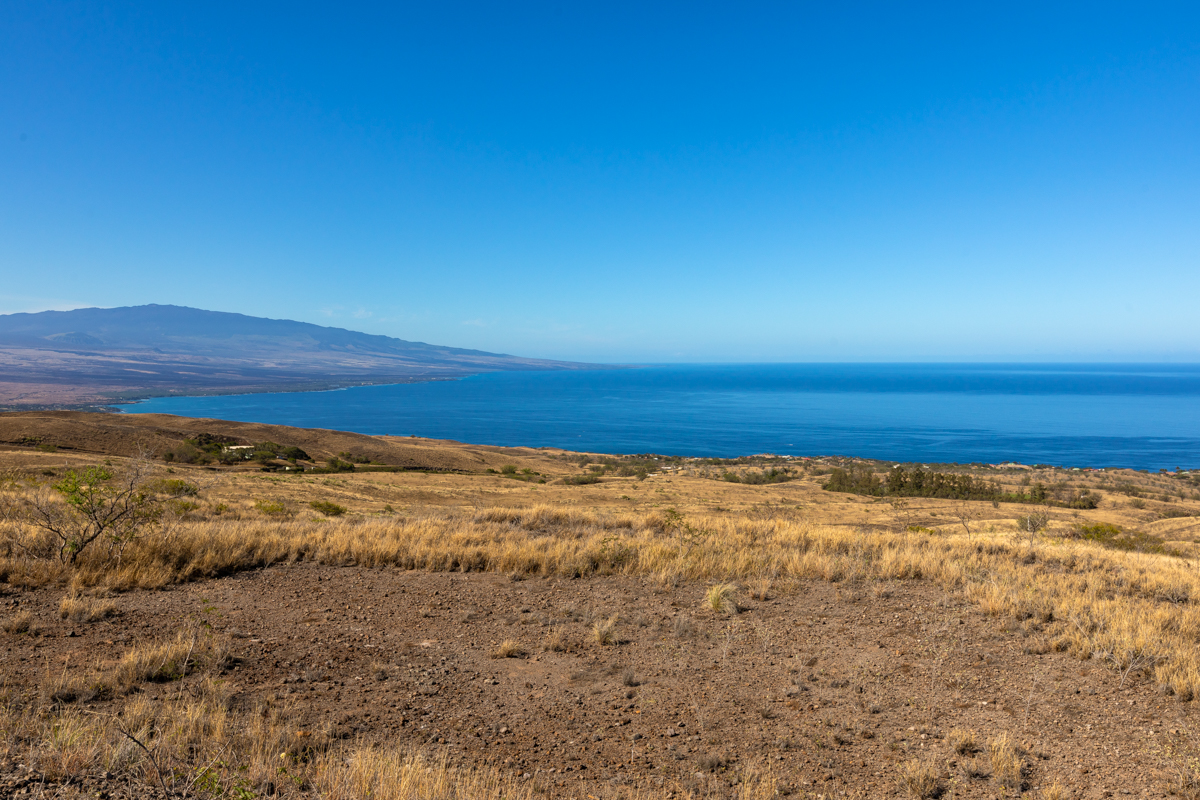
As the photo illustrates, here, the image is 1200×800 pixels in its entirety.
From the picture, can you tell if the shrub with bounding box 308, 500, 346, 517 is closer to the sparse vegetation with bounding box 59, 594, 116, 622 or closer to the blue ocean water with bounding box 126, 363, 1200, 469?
the sparse vegetation with bounding box 59, 594, 116, 622

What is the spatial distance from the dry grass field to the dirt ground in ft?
0.10

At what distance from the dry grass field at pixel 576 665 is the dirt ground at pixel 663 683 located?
0.03 meters

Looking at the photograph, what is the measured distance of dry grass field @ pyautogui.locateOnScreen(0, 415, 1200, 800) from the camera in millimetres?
3988

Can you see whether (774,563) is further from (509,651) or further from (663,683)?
(509,651)

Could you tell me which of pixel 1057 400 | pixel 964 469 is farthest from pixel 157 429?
pixel 1057 400

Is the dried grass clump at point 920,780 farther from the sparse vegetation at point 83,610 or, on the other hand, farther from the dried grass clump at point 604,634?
the sparse vegetation at point 83,610

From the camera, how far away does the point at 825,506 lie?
28359 millimetres

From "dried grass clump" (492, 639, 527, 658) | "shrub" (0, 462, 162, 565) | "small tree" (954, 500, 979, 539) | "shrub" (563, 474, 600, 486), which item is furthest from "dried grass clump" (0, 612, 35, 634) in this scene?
"shrub" (563, 474, 600, 486)

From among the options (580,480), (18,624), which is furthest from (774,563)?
(580,480)

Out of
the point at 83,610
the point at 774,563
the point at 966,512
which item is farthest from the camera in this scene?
the point at 966,512

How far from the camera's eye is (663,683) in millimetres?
5613

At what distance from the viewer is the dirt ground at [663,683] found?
4.29 m

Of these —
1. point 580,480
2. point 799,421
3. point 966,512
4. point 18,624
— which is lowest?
point 799,421

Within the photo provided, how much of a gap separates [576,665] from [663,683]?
960 mm
